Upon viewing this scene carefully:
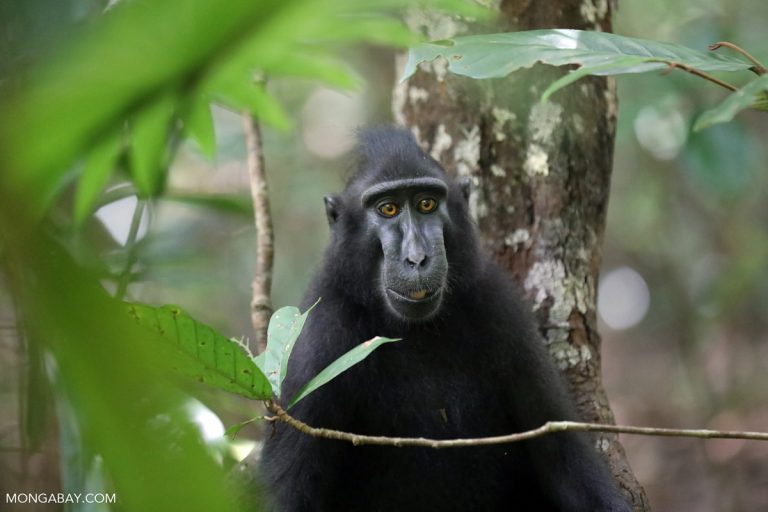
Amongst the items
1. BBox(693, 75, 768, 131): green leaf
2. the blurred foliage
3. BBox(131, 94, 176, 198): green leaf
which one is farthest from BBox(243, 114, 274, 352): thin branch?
the blurred foliage

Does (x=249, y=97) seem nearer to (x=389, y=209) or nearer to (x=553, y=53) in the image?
(x=553, y=53)

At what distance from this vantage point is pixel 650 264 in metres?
13.7

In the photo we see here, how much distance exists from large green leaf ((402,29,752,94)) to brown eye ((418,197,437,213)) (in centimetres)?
174

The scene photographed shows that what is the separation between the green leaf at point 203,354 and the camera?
236 cm

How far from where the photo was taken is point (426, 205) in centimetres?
464

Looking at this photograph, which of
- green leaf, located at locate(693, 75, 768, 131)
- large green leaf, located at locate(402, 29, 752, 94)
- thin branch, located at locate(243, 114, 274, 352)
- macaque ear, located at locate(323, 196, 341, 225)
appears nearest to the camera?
green leaf, located at locate(693, 75, 768, 131)

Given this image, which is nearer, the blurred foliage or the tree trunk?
the blurred foliage

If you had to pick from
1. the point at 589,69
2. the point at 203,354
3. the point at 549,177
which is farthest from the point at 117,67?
the point at 549,177

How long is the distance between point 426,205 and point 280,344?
5.57 feet

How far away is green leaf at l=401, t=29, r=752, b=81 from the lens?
2.71 meters

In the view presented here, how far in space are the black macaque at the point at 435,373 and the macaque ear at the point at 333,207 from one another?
9cm

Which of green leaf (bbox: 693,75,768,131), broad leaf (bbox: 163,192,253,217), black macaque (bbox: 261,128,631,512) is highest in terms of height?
green leaf (bbox: 693,75,768,131)

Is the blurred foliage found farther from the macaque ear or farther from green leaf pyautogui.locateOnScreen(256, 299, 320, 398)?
the macaque ear

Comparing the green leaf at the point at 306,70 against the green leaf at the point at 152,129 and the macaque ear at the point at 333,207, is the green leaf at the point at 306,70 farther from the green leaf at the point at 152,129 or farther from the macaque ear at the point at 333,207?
the macaque ear at the point at 333,207
